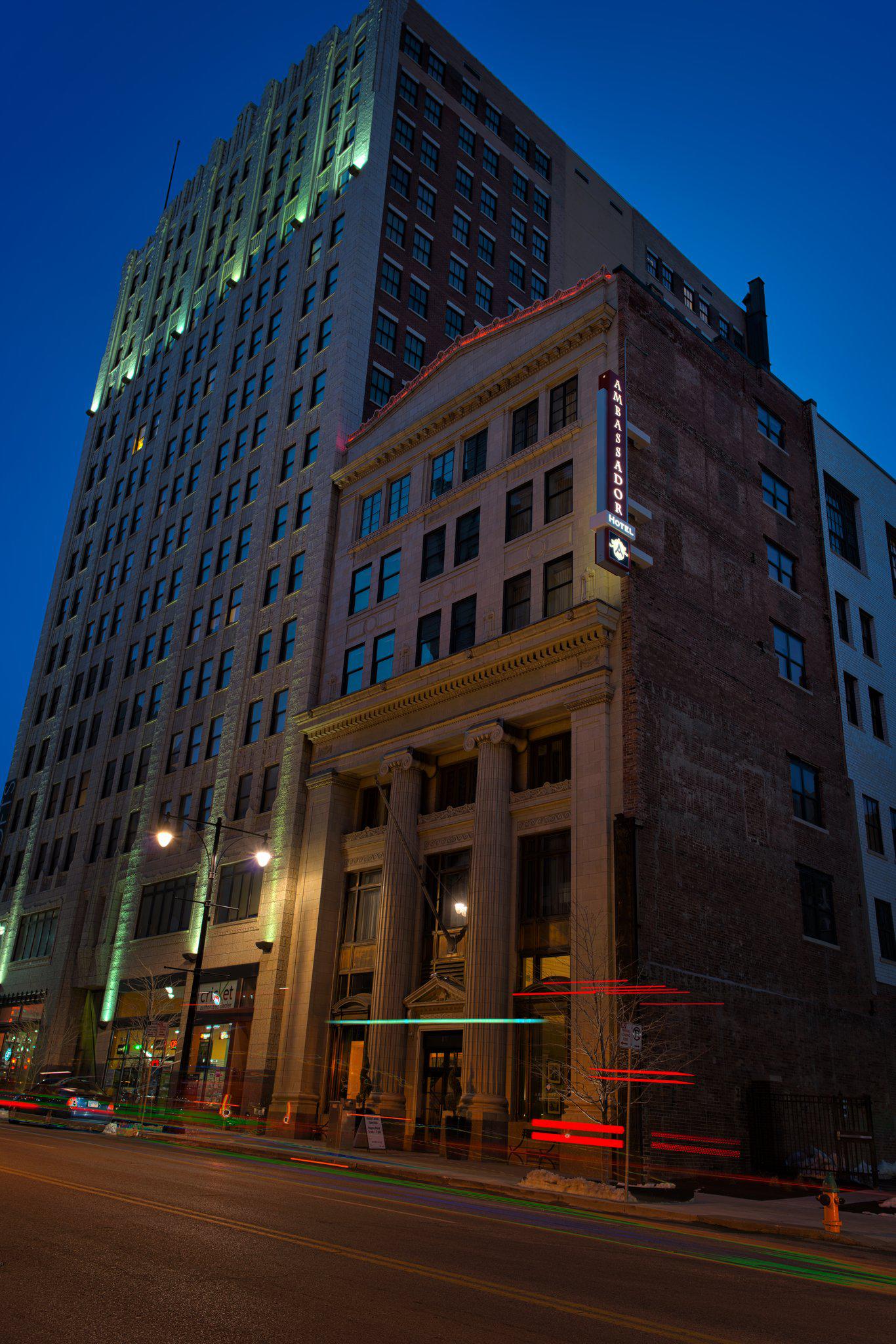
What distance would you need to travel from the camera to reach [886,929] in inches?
1467

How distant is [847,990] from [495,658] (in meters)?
16.2

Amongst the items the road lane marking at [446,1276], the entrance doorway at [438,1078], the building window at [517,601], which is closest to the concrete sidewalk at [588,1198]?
the entrance doorway at [438,1078]

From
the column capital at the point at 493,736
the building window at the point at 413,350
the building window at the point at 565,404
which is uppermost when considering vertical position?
the building window at the point at 413,350

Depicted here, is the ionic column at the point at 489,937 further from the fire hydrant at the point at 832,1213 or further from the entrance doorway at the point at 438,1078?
the fire hydrant at the point at 832,1213

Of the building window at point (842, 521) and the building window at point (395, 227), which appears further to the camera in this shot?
the building window at point (395, 227)

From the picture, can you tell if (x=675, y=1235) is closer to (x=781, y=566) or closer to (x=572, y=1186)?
(x=572, y=1186)

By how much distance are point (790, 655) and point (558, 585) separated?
34.7 feet

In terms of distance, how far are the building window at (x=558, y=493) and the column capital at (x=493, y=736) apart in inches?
282

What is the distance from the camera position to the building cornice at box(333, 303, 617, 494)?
35188 mm

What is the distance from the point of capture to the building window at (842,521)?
1695 inches

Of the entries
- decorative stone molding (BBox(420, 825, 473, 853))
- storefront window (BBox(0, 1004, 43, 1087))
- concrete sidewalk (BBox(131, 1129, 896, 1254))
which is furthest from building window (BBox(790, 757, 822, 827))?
storefront window (BBox(0, 1004, 43, 1087))

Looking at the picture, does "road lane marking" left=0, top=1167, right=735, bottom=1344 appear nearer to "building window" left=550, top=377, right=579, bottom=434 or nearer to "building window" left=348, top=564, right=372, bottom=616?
"building window" left=550, top=377, right=579, bottom=434

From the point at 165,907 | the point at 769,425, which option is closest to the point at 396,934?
the point at 165,907

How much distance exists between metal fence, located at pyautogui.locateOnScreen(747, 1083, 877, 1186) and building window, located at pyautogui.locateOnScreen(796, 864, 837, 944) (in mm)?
5638
